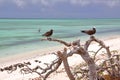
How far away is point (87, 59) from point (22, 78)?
7.31 metres

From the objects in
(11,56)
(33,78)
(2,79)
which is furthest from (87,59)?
(11,56)

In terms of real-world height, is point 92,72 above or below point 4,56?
above

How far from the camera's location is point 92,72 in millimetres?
5836

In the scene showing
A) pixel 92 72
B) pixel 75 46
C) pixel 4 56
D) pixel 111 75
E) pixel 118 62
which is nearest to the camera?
pixel 75 46

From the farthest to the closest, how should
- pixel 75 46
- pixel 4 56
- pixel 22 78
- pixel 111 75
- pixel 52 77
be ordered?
1. pixel 4 56
2. pixel 22 78
3. pixel 52 77
4. pixel 111 75
5. pixel 75 46

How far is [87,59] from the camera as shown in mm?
A: 5688

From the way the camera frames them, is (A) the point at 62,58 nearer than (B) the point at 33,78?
Yes

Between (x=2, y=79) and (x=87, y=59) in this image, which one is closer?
(x=87, y=59)

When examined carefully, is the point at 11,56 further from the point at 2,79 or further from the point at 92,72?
the point at 92,72

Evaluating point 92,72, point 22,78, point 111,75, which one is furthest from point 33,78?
point 92,72

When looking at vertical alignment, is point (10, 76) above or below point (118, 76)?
below

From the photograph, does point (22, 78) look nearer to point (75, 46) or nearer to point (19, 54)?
point (75, 46)

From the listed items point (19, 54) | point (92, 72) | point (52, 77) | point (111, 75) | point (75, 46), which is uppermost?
point (75, 46)

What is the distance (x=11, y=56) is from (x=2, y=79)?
7995 millimetres
